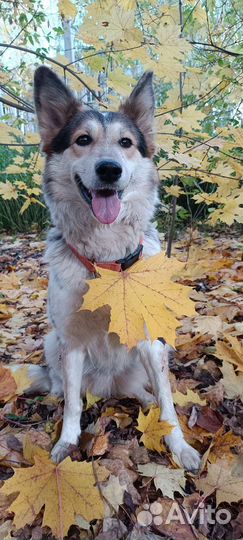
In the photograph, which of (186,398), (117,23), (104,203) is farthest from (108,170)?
(186,398)

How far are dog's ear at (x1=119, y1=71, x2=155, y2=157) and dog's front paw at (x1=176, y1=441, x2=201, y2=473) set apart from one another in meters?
1.65

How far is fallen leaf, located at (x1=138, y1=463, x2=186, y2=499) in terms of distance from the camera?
1.51 meters

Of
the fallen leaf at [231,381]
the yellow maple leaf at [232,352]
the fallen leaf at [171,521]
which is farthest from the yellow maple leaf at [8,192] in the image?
the fallen leaf at [171,521]

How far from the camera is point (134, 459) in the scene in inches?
67.7

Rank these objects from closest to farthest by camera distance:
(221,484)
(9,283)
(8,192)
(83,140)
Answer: (221,484), (83,140), (8,192), (9,283)

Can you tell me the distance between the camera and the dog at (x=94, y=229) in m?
1.92

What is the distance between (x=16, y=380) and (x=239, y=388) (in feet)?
4.09

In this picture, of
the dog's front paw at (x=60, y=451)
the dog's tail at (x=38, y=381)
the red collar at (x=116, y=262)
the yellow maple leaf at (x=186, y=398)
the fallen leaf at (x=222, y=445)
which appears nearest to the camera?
the fallen leaf at (x=222, y=445)

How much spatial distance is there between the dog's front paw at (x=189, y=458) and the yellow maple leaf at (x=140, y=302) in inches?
28.8

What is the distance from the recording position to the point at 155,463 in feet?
5.57

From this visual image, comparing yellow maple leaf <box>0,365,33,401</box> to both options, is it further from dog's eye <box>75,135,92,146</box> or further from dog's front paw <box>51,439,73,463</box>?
dog's eye <box>75,135,92,146</box>

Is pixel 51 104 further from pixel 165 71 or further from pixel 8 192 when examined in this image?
pixel 8 192

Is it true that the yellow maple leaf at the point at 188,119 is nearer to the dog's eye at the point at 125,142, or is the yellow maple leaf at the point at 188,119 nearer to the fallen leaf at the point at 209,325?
the dog's eye at the point at 125,142

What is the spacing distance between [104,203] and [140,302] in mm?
751
